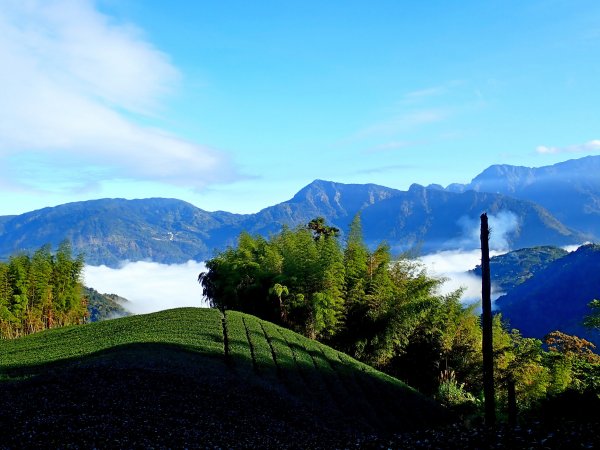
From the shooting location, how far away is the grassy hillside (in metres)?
17.1

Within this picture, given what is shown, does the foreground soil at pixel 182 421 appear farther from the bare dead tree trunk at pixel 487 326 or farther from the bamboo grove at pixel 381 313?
the bamboo grove at pixel 381 313

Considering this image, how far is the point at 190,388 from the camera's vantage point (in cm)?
2339

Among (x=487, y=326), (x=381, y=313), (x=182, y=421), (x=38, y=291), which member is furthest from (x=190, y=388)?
(x=38, y=291)

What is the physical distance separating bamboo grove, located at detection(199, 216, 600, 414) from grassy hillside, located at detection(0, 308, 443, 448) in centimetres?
816

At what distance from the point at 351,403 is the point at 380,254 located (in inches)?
1056

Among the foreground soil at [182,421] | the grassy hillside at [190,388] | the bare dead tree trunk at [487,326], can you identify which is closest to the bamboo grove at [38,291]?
the grassy hillside at [190,388]

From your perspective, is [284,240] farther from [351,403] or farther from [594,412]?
[594,412]

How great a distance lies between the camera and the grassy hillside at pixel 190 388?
56.2ft

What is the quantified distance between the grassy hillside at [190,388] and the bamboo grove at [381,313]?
8164 mm

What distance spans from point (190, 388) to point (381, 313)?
29.4 meters

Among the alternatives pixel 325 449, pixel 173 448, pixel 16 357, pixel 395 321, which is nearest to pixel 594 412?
pixel 325 449

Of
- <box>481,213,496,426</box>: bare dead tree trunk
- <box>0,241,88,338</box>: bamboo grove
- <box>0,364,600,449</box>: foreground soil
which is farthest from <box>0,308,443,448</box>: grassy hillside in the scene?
<box>0,241,88,338</box>: bamboo grove

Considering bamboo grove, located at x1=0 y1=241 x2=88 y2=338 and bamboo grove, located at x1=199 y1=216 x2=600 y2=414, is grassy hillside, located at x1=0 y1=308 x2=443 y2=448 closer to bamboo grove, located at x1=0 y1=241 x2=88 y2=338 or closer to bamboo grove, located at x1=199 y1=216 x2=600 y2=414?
bamboo grove, located at x1=199 y1=216 x2=600 y2=414

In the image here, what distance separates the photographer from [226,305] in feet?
188
